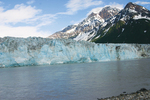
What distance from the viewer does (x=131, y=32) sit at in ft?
317

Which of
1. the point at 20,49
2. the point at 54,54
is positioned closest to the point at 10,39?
the point at 20,49

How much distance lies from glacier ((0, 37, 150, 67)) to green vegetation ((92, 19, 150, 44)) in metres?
49.6

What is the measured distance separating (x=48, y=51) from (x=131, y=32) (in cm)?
7578

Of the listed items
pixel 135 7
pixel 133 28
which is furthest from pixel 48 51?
pixel 135 7

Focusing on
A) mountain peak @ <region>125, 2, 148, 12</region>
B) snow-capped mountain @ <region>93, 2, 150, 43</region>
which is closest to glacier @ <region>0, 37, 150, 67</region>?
snow-capped mountain @ <region>93, 2, 150, 43</region>

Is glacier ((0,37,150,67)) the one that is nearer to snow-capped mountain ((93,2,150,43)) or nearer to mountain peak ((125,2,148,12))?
snow-capped mountain ((93,2,150,43))

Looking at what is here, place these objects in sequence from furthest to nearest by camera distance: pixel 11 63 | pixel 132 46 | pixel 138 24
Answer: pixel 138 24, pixel 132 46, pixel 11 63

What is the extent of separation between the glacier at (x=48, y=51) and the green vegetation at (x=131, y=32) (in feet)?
163

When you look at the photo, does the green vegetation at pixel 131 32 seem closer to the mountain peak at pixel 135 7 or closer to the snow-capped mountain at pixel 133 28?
the snow-capped mountain at pixel 133 28

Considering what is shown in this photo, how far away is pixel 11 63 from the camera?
3109 centimetres

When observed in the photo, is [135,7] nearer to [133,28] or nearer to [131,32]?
[133,28]

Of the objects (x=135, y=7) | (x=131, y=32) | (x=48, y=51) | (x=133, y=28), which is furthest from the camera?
(x=135, y=7)

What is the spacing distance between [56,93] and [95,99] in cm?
333

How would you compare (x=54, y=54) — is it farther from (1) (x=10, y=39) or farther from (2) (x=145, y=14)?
(2) (x=145, y=14)
